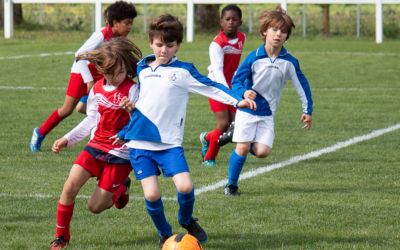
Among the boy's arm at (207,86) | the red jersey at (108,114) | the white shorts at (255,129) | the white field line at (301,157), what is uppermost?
the boy's arm at (207,86)

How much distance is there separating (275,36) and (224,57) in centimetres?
248

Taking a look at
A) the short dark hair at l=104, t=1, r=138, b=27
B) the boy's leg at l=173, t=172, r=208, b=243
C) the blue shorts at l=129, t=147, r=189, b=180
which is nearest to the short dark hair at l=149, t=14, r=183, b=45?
the blue shorts at l=129, t=147, r=189, b=180

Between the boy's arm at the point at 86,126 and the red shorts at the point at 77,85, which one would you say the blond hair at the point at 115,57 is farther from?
the red shorts at the point at 77,85

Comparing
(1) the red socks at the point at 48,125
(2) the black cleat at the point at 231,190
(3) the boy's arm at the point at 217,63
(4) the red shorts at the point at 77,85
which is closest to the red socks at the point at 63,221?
(2) the black cleat at the point at 231,190

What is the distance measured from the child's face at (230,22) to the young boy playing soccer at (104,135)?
3.94m

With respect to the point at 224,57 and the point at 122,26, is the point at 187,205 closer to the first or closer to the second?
the point at 122,26

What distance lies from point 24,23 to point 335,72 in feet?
48.4

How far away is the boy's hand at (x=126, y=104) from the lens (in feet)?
26.5

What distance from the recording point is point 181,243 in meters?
7.43

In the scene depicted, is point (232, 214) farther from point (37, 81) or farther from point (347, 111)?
point (37, 81)

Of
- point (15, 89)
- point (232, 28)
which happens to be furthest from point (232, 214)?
point (15, 89)

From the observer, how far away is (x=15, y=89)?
20.7 metres

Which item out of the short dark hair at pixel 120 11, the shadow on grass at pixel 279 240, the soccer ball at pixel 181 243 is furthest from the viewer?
the short dark hair at pixel 120 11

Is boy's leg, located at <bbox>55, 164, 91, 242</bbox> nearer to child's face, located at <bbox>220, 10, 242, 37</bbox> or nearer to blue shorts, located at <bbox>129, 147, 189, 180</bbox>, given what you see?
blue shorts, located at <bbox>129, 147, 189, 180</bbox>
